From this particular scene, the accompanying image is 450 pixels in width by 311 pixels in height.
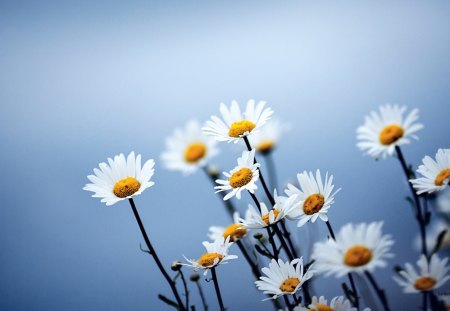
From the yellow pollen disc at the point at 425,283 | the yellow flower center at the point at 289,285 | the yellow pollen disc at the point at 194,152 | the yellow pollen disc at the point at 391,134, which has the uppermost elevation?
the yellow pollen disc at the point at 194,152

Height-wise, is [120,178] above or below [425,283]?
above

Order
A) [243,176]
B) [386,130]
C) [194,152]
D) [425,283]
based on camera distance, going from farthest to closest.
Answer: [194,152], [386,130], [243,176], [425,283]

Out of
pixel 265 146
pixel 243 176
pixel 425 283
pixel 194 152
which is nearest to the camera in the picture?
pixel 425 283

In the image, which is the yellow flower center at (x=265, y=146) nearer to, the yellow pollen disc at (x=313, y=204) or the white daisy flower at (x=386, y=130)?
the white daisy flower at (x=386, y=130)

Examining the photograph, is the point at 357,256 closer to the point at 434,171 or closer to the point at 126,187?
the point at 434,171

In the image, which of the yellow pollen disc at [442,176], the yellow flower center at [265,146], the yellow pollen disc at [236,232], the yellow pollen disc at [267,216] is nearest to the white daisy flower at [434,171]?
the yellow pollen disc at [442,176]

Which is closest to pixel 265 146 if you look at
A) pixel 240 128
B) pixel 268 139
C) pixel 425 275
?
pixel 268 139

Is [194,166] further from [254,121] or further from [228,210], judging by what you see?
[254,121]
